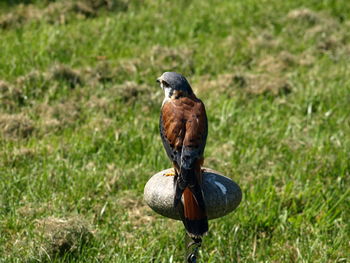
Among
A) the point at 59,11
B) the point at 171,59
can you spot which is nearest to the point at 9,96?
the point at 171,59

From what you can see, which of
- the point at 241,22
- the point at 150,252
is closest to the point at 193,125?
the point at 150,252

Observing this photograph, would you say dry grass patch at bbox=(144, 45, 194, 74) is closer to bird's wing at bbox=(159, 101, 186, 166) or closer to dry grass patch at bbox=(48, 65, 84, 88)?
dry grass patch at bbox=(48, 65, 84, 88)

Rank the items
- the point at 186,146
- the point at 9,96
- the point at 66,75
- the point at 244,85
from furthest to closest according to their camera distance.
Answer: the point at 244,85
the point at 66,75
the point at 9,96
the point at 186,146

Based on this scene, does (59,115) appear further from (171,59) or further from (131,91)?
(171,59)

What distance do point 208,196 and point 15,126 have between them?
8.93ft

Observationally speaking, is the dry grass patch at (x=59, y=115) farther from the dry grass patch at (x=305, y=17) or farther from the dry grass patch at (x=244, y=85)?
the dry grass patch at (x=305, y=17)

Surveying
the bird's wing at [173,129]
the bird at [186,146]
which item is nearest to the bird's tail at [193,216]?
the bird at [186,146]

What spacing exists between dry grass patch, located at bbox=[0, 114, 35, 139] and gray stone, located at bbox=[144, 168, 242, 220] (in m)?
2.34

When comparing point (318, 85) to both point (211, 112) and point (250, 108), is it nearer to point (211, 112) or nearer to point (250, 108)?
point (250, 108)

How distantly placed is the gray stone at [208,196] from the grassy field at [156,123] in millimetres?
853

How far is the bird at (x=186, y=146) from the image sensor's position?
2975 millimetres

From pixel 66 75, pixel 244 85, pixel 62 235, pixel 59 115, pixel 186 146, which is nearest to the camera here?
pixel 186 146

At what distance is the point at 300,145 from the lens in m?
5.54

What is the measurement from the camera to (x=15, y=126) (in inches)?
211
